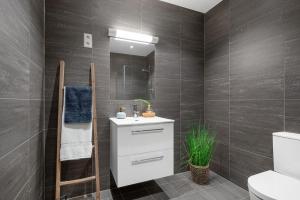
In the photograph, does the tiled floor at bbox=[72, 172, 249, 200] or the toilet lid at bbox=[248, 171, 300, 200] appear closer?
the toilet lid at bbox=[248, 171, 300, 200]

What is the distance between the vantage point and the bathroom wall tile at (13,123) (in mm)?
772

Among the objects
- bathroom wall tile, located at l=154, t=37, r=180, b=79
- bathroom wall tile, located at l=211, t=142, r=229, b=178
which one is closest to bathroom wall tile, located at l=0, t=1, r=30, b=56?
→ bathroom wall tile, located at l=154, t=37, r=180, b=79

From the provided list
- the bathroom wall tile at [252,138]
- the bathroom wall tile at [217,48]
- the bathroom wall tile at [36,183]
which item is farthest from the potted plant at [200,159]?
the bathroom wall tile at [36,183]

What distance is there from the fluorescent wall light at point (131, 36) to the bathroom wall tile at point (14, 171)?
138 cm

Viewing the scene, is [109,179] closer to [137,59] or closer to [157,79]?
[157,79]

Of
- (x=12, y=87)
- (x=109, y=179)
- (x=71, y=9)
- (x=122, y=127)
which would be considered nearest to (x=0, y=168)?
(x=12, y=87)

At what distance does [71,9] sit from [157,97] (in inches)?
55.3

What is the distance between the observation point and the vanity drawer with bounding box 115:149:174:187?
149cm

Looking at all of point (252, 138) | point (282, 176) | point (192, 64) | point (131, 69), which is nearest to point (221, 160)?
point (252, 138)

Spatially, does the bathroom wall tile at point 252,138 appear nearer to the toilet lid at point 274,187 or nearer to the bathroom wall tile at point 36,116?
the toilet lid at point 274,187

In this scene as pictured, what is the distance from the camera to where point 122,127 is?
150 centimetres

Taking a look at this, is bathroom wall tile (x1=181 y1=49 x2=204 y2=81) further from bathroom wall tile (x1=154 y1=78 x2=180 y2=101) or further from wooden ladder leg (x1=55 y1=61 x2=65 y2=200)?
wooden ladder leg (x1=55 y1=61 x2=65 y2=200)

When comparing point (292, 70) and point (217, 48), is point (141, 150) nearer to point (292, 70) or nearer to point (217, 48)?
point (292, 70)

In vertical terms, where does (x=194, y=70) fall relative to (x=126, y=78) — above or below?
above
